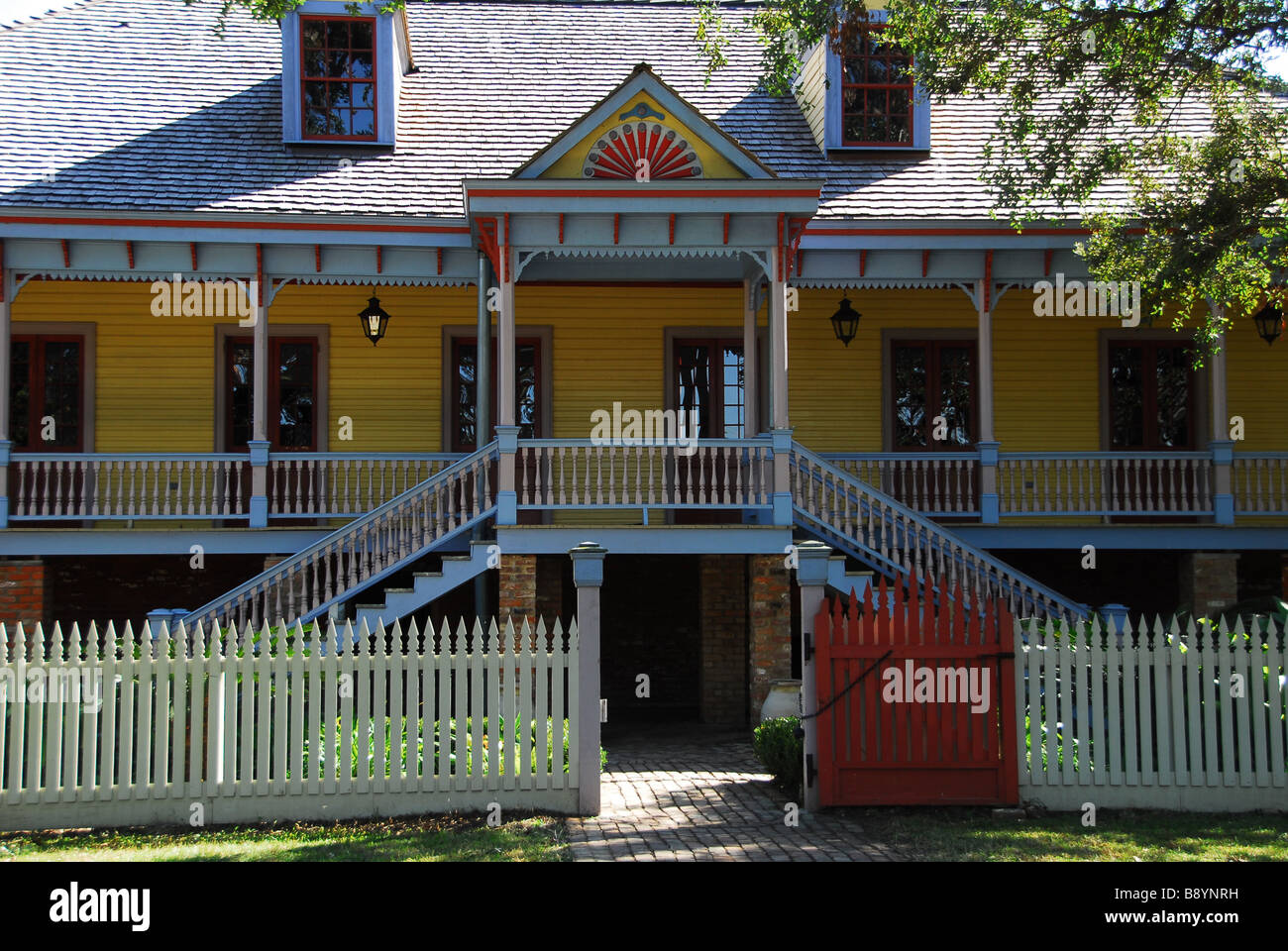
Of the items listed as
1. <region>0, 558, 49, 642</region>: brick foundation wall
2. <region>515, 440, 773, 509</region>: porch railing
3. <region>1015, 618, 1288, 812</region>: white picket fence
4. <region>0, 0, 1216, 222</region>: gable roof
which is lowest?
<region>1015, 618, 1288, 812</region>: white picket fence

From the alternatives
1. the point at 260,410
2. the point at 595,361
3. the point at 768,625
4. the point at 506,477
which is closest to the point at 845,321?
the point at 595,361

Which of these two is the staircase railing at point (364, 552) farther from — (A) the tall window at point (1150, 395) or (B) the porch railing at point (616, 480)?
(A) the tall window at point (1150, 395)

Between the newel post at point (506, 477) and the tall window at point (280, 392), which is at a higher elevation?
the tall window at point (280, 392)

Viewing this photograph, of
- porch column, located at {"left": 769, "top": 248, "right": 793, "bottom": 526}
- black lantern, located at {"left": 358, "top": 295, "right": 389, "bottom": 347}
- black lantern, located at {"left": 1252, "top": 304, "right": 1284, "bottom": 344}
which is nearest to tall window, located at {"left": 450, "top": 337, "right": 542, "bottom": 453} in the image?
black lantern, located at {"left": 358, "top": 295, "right": 389, "bottom": 347}

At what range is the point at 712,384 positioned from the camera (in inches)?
623

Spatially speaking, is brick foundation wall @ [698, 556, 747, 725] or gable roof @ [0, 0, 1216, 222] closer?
brick foundation wall @ [698, 556, 747, 725]

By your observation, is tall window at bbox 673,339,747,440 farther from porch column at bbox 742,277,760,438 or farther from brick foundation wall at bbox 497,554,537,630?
brick foundation wall at bbox 497,554,537,630

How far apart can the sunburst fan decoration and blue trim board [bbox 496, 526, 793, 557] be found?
394 centimetres

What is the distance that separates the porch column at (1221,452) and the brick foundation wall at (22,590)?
14287 mm

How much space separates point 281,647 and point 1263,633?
9147 mm

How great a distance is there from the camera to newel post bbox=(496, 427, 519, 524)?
12.5 m

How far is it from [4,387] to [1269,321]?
1584 cm

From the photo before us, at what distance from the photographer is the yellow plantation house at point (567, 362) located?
1266 cm

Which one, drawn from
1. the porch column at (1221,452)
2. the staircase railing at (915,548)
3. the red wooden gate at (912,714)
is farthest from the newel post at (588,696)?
the porch column at (1221,452)
